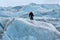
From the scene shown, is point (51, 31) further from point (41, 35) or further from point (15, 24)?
point (15, 24)

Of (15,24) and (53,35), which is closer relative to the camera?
(53,35)

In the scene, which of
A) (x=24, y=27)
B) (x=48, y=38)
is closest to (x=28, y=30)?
(x=24, y=27)

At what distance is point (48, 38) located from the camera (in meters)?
6.61

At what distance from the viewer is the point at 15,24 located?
714 cm

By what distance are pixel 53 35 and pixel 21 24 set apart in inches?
44.8

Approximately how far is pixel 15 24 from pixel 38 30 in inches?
36.2

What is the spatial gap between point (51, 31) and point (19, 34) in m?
1.04

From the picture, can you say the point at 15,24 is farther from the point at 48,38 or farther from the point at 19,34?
the point at 48,38

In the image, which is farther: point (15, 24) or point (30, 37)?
point (15, 24)

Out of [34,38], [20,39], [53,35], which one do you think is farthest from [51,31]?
[20,39]

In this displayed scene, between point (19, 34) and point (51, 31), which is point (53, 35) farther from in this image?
point (19, 34)

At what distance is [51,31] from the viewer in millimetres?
6707

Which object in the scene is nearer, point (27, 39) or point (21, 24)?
point (27, 39)

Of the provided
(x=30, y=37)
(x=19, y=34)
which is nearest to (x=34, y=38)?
(x=30, y=37)
